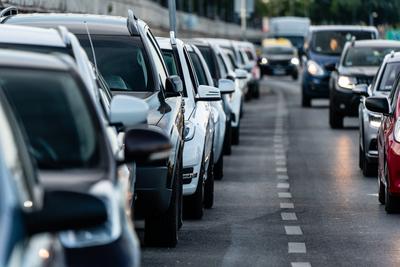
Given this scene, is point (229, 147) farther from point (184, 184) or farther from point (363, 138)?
point (184, 184)

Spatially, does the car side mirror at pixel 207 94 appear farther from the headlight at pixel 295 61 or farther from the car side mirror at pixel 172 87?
the headlight at pixel 295 61

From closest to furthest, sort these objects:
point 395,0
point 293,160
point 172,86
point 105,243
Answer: point 105,243, point 172,86, point 293,160, point 395,0

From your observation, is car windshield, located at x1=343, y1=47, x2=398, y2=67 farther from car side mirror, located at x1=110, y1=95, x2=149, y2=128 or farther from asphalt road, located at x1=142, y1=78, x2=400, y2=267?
car side mirror, located at x1=110, y1=95, x2=149, y2=128

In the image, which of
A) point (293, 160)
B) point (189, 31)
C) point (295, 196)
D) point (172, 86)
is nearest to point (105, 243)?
point (172, 86)

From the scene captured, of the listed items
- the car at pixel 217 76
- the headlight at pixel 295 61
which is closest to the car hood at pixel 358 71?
the car at pixel 217 76

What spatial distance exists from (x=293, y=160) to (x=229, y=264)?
12635 millimetres

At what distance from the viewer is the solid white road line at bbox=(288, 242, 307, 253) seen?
1281 cm

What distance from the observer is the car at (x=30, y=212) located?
5660 mm

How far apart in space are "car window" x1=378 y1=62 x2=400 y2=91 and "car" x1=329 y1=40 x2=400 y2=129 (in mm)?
8990

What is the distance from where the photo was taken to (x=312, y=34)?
44.2 metres

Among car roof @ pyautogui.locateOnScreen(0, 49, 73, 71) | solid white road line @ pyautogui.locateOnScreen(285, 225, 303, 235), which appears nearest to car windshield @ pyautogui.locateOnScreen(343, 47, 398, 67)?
solid white road line @ pyautogui.locateOnScreen(285, 225, 303, 235)

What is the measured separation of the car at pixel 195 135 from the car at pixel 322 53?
79.2 ft

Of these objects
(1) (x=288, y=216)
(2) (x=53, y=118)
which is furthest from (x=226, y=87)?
(2) (x=53, y=118)

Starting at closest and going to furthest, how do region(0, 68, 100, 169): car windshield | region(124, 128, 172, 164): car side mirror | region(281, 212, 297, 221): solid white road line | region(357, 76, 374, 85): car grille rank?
region(0, 68, 100, 169): car windshield → region(124, 128, 172, 164): car side mirror → region(281, 212, 297, 221): solid white road line → region(357, 76, 374, 85): car grille
